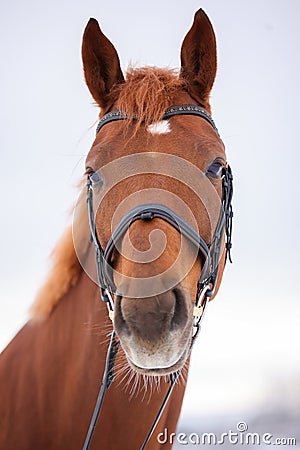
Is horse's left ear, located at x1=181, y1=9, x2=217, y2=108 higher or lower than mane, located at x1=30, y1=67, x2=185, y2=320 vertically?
higher

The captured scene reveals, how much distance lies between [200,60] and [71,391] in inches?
82.1

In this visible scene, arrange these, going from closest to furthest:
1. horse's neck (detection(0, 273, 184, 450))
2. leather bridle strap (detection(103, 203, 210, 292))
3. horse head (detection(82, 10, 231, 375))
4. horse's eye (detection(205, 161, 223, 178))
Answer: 1. horse head (detection(82, 10, 231, 375))
2. leather bridle strap (detection(103, 203, 210, 292))
3. horse's eye (detection(205, 161, 223, 178))
4. horse's neck (detection(0, 273, 184, 450))

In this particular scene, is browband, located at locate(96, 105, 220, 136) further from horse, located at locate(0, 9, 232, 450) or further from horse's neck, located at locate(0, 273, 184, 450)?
horse's neck, located at locate(0, 273, 184, 450)

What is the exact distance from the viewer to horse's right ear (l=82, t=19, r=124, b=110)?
9.72ft

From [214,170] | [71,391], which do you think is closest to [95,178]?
[214,170]

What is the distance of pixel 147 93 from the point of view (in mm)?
2666

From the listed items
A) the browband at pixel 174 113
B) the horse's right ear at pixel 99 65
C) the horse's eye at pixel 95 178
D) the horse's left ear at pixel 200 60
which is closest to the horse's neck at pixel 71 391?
the horse's eye at pixel 95 178

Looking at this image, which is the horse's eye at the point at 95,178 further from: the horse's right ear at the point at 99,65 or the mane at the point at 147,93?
the horse's right ear at the point at 99,65

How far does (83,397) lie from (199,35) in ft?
7.29

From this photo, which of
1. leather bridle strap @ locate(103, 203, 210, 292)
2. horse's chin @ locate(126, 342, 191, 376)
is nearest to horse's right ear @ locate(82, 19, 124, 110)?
leather bridle strap @ locate(103, 203, 210, 292)

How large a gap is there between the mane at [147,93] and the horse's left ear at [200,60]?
8cm

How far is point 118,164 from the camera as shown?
2.50 m

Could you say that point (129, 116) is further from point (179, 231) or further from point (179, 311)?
point (179, 311)

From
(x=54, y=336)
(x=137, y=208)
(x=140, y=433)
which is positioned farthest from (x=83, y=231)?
(x=140, y=433)
